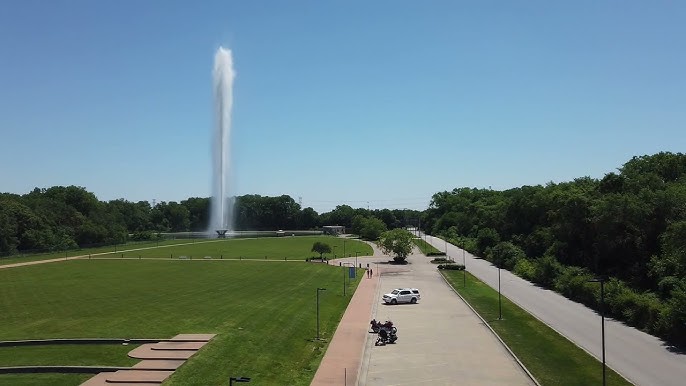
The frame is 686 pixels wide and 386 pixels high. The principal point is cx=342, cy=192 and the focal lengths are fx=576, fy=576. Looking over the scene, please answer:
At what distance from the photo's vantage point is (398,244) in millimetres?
89312

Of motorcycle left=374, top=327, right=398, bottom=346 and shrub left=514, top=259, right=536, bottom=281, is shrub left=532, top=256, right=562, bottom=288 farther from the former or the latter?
motorcycle left=374, top=327, right=398, bottom=346

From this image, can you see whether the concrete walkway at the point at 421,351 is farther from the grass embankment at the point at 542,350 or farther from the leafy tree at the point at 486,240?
the leafy tree at the point at 486,240

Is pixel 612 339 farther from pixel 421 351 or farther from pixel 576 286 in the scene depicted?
pixel 576 286

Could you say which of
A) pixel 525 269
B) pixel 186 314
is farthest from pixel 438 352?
pixel 525 269

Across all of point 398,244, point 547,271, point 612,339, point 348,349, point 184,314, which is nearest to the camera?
point 348,349

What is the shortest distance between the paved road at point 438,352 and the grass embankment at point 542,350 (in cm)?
85

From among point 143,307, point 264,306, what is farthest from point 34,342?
point 264,306

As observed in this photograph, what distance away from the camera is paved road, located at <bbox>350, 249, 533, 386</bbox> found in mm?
26438

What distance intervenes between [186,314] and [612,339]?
28.0m

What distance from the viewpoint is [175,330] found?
115 ft

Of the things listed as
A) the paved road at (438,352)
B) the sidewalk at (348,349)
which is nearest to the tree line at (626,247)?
the paved road at (438,352)

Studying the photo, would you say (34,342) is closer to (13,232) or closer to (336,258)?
(336,258)

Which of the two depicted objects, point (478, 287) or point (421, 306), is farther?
point (478, 287)

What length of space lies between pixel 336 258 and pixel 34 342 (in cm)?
6262
